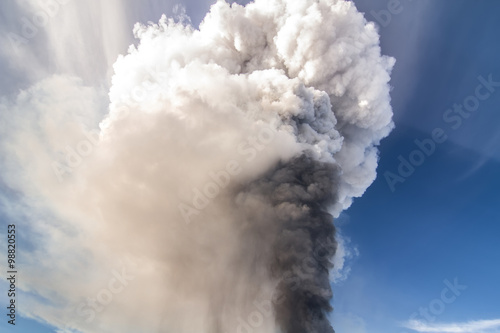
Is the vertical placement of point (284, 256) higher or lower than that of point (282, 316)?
higher

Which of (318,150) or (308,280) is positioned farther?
(318,150)

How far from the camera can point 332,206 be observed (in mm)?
30219

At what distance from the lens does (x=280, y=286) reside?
25.0m

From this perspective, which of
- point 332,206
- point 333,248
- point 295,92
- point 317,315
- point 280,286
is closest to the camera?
point 317,315

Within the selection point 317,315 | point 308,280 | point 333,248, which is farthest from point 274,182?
point 317,315

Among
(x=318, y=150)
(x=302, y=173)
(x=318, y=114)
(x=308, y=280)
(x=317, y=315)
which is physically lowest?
(x=317, y=315)

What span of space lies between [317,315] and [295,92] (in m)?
21.2

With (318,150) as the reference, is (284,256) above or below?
below

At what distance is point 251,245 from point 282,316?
7584mm

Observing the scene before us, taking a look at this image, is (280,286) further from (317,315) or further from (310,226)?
(310,226)

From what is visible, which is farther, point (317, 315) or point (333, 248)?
point (333, 248)

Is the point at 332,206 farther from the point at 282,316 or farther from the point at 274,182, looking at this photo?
the point at 282,316

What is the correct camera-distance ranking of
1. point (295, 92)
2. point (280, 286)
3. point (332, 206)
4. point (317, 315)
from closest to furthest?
point (317, 315) < point (280, 286) < point (332, 206) < point (295, 92)

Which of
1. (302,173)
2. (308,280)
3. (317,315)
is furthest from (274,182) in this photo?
(317,315)
